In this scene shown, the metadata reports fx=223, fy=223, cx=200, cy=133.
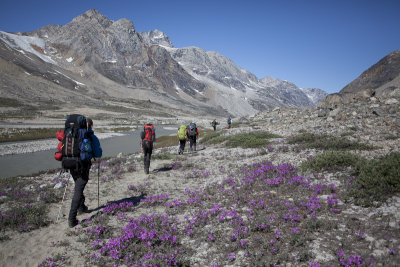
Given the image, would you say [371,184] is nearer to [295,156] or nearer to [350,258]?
[350,258]

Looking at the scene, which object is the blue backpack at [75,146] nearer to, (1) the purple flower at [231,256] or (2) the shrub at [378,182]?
(1) the purple flower at [231,256]

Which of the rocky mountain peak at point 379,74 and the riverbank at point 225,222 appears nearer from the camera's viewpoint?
the riverbank at point 225,222

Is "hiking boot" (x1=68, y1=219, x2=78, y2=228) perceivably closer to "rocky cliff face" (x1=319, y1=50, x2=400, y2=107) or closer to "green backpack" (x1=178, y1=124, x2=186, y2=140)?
"green backpack" (x1=178, y1=124, x2=186, y2=140)

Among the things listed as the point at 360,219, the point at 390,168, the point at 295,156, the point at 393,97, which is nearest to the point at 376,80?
the point at 393,97

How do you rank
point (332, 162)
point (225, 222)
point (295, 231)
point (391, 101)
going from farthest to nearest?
point (391, 101) < point (332, 162) < point (225, 222) < point (295, 231)

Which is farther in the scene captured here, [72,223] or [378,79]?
[378,79]

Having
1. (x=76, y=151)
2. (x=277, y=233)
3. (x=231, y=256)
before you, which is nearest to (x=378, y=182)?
(x=277, y=233)

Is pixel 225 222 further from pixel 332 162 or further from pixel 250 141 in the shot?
pixel 250 141

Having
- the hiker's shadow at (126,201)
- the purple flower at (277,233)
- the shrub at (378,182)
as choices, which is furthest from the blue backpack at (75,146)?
the shrub at (378,182)

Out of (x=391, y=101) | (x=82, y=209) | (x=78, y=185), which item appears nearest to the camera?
(x=78, y=185)

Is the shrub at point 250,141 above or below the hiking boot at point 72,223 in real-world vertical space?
above

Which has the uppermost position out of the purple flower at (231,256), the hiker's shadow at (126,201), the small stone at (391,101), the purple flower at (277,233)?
the small stone at (391,101)

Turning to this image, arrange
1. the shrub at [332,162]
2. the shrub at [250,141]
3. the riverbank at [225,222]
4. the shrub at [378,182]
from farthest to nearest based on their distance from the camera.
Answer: the shrub at [250,141] < the shrub at [332,162] < the shrub at [378,182] < the riverbank at [225,222]

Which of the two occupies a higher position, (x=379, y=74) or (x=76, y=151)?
(x=379, y=74)
